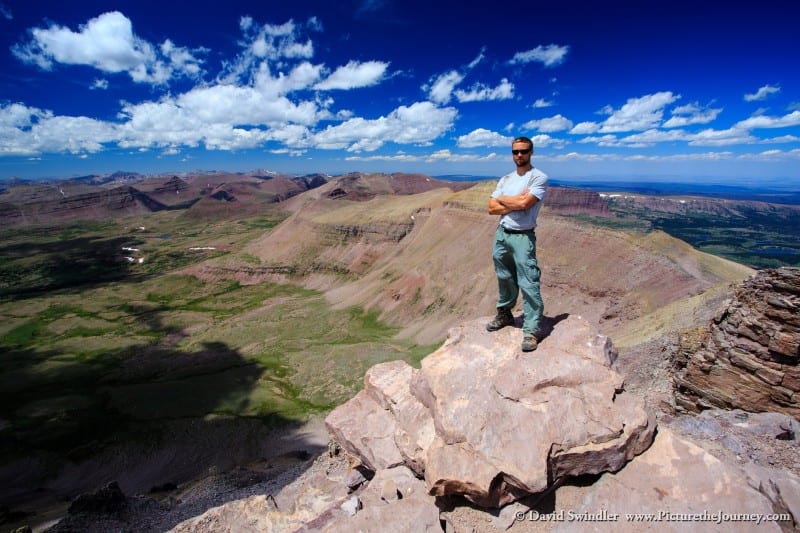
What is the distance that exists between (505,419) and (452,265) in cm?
5874

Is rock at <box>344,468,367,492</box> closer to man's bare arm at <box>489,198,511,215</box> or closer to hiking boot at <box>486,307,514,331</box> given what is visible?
hiking boot at <box>486,307,514,331</box>

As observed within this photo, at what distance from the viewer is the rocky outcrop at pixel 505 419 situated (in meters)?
7.37

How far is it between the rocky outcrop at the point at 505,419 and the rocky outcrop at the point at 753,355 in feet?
22.8

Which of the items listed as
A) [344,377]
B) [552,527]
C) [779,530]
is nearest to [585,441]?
[552,527]

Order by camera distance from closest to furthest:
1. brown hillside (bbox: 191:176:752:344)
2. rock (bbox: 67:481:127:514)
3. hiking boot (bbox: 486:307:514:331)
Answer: hiking boot (bbox: 486:307:514:331) < rock (bbox: 67:481:127:514) < brown hillside (bbox: 191:176:752:344)

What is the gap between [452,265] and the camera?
6625 centimetres

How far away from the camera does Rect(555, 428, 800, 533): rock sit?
647cm

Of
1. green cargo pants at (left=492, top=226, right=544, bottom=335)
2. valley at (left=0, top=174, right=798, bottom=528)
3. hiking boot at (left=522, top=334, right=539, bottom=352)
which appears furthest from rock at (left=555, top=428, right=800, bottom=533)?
valley at (left=0, top=174, right=798, bottom=528)

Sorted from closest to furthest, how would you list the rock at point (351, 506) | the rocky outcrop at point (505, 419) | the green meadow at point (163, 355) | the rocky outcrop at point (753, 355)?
the rocky outcrop at point (505, 419), the rock at point (351, 506), the rocky outcrop at point (753, 355), the green meadow at point (163, 355)

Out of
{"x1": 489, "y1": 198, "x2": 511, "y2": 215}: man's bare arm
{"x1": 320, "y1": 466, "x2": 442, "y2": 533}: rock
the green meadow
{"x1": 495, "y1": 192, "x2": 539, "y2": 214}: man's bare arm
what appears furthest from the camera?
the green meadow

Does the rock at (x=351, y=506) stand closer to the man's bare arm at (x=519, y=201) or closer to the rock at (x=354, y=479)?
the rock at (x=354, y=479)

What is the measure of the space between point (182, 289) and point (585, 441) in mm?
114431

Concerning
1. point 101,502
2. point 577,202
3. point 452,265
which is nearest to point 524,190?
point 101,502

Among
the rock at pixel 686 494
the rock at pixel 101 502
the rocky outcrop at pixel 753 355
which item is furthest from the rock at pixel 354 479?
the rocky outcrop at pixel 753 355
